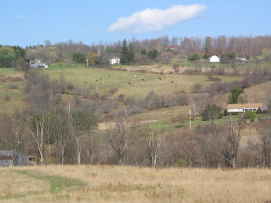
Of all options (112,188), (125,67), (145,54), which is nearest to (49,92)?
(125,67)

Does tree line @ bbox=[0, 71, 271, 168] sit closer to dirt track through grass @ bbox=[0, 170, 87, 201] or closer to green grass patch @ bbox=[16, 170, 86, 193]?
green grass patch @ bbox=[16, 170, 86, 193]

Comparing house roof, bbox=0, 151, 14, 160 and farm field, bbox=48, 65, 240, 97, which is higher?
farm field, bbox=48, 65, 240, 97

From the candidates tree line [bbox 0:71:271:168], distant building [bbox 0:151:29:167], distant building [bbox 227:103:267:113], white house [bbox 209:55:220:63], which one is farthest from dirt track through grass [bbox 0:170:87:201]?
white house [bbox 209:55:220:63]

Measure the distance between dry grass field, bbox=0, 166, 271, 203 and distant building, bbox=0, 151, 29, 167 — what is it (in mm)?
16865

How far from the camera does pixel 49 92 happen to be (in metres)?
91.6

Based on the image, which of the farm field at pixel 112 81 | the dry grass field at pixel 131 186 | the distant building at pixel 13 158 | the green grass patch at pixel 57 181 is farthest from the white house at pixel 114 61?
the green grass patch at pixel 57 181

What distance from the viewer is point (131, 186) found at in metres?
23.1

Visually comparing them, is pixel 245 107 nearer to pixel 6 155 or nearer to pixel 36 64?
pixel 6 155

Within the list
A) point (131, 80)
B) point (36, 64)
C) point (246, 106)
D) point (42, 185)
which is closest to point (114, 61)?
point (36, 64)

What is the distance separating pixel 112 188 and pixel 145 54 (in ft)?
416

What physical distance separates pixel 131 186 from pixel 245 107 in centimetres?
6238

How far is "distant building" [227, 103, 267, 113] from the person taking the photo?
263 feet

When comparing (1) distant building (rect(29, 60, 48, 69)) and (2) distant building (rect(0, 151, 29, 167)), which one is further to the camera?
(1) distant building (rect(29, 60, 48, 69))

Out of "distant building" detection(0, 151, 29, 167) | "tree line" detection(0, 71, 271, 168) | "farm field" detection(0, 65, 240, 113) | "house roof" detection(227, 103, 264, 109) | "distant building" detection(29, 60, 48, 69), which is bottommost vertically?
"distant building" detection(0, 151, 29, 167)
